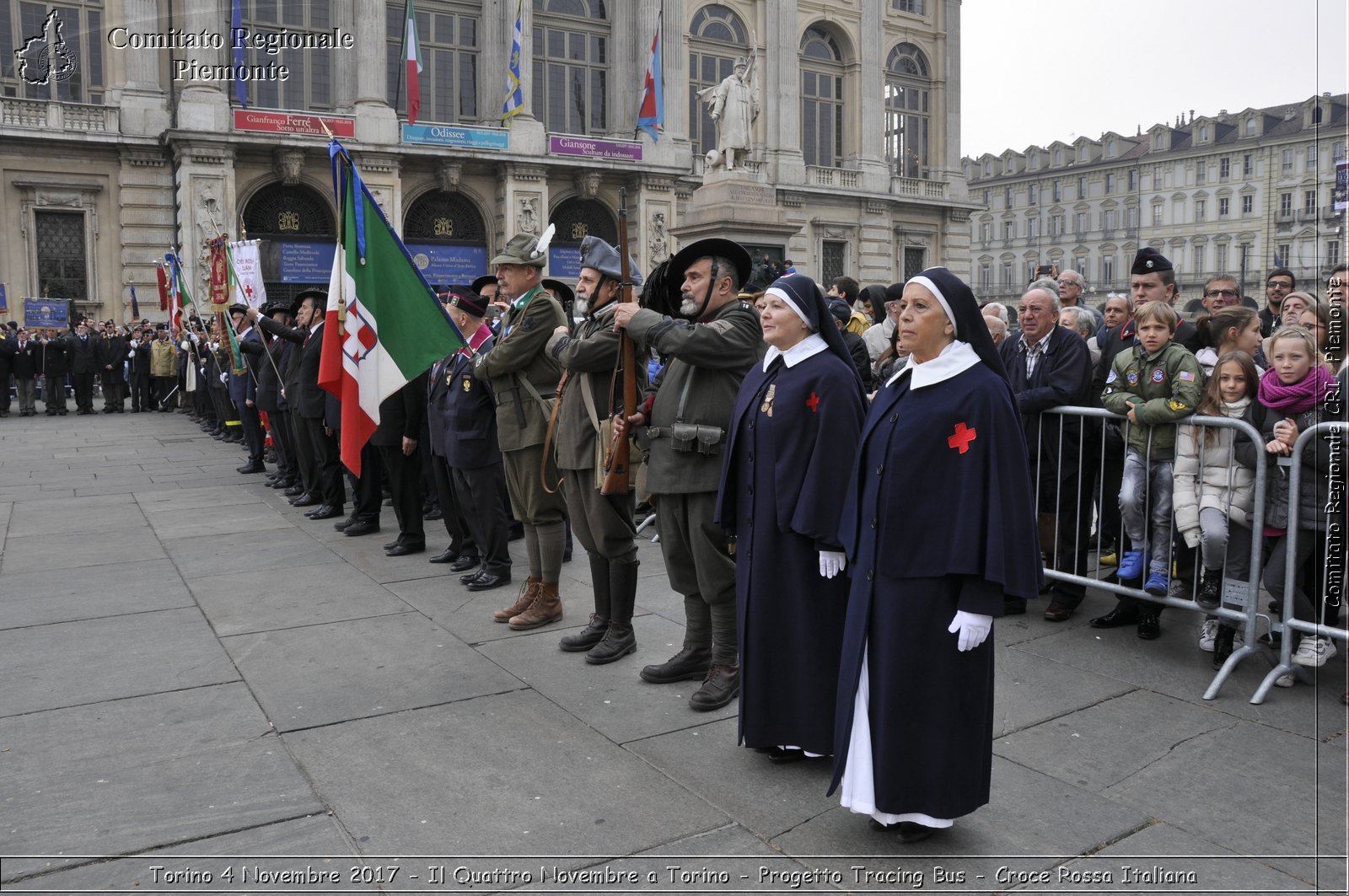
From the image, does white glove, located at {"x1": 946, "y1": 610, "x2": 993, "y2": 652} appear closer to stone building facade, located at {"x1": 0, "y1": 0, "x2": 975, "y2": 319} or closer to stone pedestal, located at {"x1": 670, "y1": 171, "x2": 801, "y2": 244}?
stone pedestal, located at {"x1": 670, "y1": 171, "x2": 801, "y2": 244}

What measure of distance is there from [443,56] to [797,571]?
29791 millimetres

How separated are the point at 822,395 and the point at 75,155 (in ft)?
92.3

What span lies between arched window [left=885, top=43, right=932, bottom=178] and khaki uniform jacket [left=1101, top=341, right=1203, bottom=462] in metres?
35.1

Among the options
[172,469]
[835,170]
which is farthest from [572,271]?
[172,469]

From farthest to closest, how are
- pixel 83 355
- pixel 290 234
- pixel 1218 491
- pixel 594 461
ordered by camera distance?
1. pixel 290 234
2. pixel 83 355
3. pixel 594 461
4. pixel 1218 491

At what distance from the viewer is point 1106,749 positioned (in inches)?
178

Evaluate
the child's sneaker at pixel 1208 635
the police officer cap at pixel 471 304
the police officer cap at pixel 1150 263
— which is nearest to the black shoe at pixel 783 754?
the child's sneaker at pixel 1208 635

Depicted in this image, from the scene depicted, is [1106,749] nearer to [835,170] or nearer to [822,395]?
[822,395]

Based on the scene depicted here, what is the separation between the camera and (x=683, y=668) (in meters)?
5.35

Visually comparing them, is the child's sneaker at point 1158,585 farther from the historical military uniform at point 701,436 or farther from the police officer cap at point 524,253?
the police officer cap at point 524,253

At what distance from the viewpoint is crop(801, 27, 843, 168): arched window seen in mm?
37031

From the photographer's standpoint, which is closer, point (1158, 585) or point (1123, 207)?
point (1158, 585)

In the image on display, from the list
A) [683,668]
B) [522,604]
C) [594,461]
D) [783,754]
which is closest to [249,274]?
[522,604]

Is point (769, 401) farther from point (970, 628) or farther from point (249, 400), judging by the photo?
point (249, 400)
